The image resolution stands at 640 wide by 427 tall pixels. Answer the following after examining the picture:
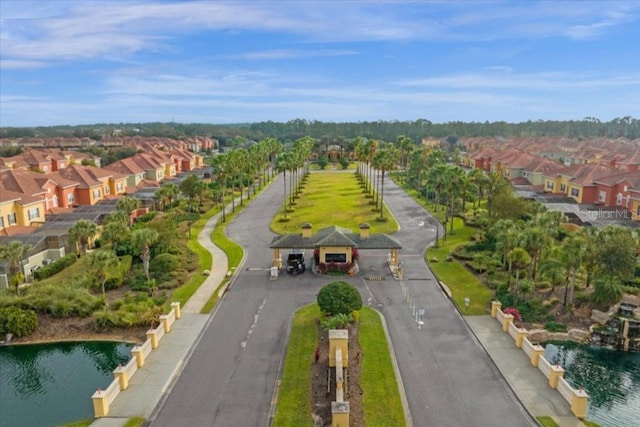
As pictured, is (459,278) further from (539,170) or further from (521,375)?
(539,170)

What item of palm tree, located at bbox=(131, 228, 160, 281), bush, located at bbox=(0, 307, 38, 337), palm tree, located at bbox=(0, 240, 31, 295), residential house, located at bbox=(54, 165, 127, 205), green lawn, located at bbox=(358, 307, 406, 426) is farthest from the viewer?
residential house, located at bbox=(54, 165, 127, 205)

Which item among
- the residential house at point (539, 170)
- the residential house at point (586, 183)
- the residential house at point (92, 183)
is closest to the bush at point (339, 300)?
the residential house at point (92, 183)

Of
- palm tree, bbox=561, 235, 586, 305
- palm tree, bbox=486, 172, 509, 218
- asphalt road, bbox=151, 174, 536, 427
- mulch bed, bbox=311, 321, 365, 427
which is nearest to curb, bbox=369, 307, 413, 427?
asphalt road, bbox=151, 174, 536, 427

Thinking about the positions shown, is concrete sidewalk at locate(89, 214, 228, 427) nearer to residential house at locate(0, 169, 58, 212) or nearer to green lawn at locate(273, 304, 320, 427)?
green lawn at locate(273, 304, 320, 427)

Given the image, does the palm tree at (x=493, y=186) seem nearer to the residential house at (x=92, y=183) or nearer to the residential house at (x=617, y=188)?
the residential house at (x=617, y=188)

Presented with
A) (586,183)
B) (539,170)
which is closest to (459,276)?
(586,183)

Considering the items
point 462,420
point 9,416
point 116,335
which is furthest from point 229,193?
point 462,420
